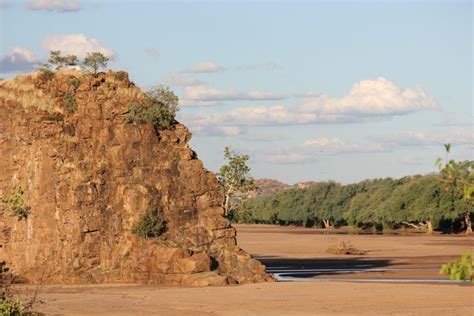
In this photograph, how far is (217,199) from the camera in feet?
108

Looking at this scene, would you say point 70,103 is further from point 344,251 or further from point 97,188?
point 344,251

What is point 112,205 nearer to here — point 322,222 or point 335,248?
point 335,248

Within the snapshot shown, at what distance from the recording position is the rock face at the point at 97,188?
105ft

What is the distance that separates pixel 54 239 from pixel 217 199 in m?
5.41

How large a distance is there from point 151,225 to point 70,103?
17.0ft

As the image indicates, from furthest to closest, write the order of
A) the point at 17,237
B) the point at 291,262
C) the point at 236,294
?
1. the point at 291,262
2. the point at 17,237
3. the point at 236,294

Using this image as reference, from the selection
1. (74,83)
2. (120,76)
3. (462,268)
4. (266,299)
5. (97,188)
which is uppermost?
(120,76)

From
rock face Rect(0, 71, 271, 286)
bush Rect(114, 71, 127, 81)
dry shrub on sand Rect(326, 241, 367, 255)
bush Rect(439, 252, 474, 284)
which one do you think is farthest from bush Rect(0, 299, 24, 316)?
dry shrub on sand Rect(326, 241, 367, 255)

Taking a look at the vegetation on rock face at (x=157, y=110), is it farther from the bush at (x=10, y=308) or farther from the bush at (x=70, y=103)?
A: the bush at (x=10, y=308)

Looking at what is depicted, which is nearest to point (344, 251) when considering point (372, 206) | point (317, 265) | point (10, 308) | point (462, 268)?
point (317, 265)

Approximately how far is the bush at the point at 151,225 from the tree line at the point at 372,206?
10.8m

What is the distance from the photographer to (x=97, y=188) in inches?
1286

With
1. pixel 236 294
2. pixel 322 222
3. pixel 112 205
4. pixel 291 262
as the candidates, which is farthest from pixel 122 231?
pixel 322 222

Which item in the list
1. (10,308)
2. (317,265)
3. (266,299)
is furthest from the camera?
(317,265)
